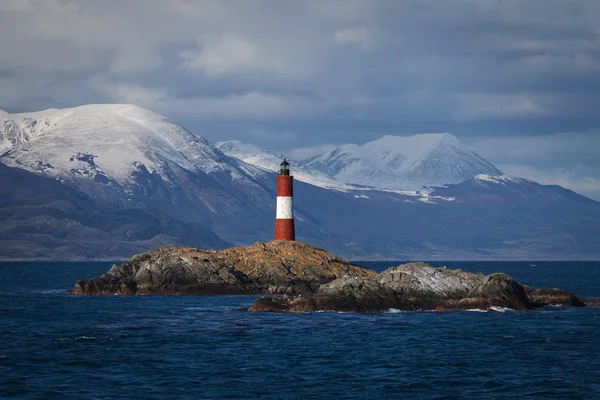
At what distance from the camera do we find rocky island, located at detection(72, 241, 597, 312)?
96250 mm

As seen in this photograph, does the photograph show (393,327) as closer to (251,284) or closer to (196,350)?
(196,350)

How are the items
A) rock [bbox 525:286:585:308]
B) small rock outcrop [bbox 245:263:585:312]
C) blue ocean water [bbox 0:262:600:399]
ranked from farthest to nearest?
rock [bbox 525:286:585:308]
small rock outcrop [bbox 245:263:585:312]
blue ocean water [bbox 0:262:600:399]

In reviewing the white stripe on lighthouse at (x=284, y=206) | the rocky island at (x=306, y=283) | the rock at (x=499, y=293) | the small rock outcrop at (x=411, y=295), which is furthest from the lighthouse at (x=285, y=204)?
→ the rock at (x=499, y=293)

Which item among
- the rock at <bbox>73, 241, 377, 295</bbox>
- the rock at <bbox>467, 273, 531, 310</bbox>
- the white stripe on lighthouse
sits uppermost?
the white stripe on lighthouse

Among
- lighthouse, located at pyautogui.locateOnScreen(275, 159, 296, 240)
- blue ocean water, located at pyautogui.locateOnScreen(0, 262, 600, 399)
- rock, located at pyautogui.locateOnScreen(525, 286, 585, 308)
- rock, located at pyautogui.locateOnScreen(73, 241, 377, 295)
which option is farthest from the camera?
lighthouse, located at pyautogui.locateOnScreen(275, 159, 296, 240)

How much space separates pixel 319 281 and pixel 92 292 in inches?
1069

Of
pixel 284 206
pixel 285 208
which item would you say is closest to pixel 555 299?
pixel 284 206

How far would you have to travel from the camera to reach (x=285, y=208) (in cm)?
13812

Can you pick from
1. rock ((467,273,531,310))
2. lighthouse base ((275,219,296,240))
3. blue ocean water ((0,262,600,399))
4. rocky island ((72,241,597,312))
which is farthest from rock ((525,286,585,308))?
lighthouse base ((275,219,296,240))

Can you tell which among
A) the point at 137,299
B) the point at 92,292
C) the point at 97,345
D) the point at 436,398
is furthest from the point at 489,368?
the point at 92,292

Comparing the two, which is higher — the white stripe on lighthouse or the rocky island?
the white stripe on lighthouse

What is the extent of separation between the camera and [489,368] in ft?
207

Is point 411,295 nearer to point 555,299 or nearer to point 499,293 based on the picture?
point 499,293

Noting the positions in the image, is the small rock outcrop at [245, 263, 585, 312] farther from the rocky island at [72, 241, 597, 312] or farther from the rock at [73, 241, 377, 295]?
the rock at [73, 241, 377, 295]
